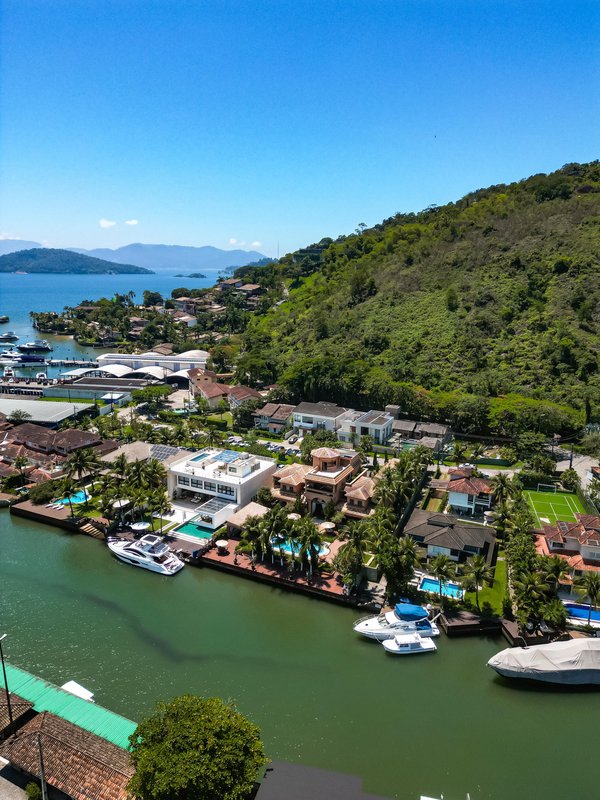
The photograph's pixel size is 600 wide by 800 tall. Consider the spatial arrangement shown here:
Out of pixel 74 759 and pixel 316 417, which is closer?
pixel 74 759

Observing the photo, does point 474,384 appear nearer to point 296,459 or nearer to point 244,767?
point 296,459

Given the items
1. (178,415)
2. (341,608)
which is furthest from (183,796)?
(178,415)

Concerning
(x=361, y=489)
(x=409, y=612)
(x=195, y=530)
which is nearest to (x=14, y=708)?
(x=195, y=530)

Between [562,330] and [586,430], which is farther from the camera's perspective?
[562,330]

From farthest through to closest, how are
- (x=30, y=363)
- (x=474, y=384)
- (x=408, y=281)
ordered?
(x=30, y=363)
(x=408, y=281)
(x=474, y=384)

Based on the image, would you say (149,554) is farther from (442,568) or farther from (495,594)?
(495,594)

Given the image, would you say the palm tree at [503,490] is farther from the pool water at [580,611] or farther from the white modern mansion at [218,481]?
the white modern mansion at [218,481]

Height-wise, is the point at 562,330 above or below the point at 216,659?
above
